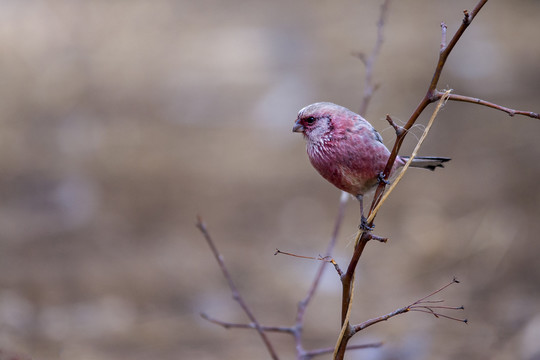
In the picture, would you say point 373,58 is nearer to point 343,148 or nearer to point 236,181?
point 343,148

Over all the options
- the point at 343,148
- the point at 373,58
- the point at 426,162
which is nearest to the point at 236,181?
the point at 373,58

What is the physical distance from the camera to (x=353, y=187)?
7.97 ft

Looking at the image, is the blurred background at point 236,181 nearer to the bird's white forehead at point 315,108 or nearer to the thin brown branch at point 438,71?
the bird's white forehead at point 315,108

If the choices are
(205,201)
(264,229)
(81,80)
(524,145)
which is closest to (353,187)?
(264,229)

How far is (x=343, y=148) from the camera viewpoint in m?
2.40

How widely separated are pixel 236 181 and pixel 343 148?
580 centimetres

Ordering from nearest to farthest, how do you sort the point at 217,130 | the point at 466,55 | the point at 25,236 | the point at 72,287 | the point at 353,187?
the point at 353,187 < the point at 72,287 < the point at 25,236 < the point at 217,130 < the point at 466,55

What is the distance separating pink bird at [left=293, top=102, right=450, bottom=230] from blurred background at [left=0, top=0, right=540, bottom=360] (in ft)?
9.51

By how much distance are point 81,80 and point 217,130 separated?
106 inches

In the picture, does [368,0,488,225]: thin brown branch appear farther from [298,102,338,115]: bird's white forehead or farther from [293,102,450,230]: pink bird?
[298,102,338,115]: bird's white forehead

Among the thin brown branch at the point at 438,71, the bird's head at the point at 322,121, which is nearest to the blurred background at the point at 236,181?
the bird's head at the point at 322,121

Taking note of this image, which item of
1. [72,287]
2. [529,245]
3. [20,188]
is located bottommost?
[529,245]

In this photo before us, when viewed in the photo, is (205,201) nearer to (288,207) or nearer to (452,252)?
(288,207)

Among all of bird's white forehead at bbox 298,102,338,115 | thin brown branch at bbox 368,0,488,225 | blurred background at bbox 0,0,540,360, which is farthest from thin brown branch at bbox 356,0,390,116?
blurred background at bbox 0,0,540,360
